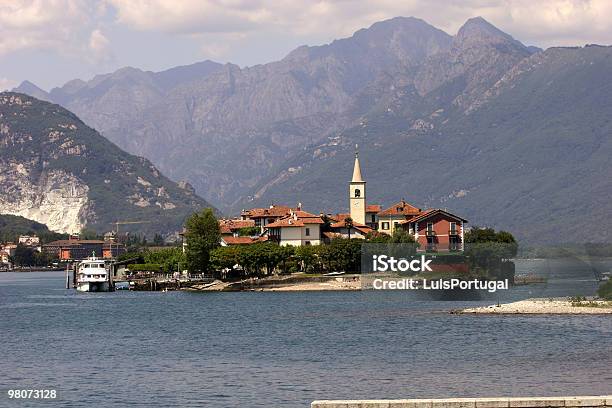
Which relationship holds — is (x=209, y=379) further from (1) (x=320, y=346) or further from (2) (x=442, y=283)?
(2) (x=442, y=283)

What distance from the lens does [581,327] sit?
9375 centimetres

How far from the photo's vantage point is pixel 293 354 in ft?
255

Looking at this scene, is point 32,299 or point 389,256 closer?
point 389,256

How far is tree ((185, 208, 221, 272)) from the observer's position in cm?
17738

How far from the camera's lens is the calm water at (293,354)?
198 feet

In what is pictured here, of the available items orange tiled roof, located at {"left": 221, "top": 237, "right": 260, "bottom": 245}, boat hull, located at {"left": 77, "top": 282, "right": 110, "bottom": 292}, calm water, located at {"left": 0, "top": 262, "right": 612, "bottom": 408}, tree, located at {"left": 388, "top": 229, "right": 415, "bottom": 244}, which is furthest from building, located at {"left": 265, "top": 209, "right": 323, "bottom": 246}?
calm water, located at {"left": 0, "top": 262, "right": 612, "bottom": 408}

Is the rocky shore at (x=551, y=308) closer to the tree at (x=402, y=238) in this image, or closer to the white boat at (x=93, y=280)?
the tree at (x=402, y=238)

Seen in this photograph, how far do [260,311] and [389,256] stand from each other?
3350 centimetres

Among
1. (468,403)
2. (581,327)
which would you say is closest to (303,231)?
(581,327)

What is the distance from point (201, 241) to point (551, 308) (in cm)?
7525

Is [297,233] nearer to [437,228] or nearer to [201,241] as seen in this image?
[437,228]

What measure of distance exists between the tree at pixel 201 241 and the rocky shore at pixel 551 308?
69.2 metres

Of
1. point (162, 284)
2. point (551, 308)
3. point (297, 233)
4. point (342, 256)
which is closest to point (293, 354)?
point (551, 308)

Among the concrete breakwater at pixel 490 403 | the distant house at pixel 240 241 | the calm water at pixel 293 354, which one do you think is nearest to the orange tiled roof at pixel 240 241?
the distant house at pixel 240 241
